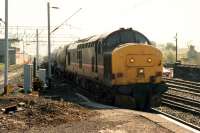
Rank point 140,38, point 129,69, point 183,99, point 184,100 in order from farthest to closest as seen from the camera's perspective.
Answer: point 183,99
point 184,100
point 140,38
point 129,69

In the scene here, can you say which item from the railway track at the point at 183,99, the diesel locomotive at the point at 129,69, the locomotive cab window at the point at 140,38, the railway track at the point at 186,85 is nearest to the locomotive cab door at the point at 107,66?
the diesel locomotive at the point at 129,69

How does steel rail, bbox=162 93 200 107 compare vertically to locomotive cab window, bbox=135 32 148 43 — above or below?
below

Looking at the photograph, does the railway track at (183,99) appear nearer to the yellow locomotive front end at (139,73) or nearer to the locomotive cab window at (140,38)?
the yellow locomotive front end at (139,73)

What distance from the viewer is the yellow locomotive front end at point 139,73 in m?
18.2

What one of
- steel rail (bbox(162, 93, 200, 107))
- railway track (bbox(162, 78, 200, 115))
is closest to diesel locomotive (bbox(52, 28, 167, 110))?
railway track (bbox(162, 78, 200, 115))

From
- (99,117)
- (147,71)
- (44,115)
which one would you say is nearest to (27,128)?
(44,115)

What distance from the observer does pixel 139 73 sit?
1870cm

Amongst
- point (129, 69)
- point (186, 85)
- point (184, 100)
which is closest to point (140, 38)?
point (129, 69)

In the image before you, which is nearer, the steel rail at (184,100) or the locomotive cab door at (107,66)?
the locomotive cab door at (107,66)

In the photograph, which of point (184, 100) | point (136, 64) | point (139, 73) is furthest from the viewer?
point (184, 100)

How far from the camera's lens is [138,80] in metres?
18.7

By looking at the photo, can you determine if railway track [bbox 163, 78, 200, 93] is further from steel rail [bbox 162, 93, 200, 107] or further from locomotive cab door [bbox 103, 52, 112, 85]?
locomotive cab door [bbox 103, 52, 112, 85]

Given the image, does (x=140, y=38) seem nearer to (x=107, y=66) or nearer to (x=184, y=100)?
(x=107, y=66)

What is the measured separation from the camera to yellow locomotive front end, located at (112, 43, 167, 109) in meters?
18.2
